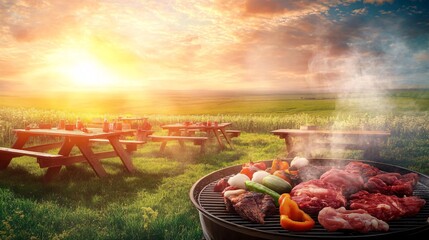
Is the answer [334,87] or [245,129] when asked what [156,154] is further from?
[245,129]

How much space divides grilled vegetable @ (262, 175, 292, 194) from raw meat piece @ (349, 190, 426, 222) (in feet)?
1.97

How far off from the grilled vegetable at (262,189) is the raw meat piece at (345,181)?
23.3 inches

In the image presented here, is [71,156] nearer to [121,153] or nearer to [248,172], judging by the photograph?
[121,153]

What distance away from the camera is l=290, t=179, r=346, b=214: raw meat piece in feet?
8.80

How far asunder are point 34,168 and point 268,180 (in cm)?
714

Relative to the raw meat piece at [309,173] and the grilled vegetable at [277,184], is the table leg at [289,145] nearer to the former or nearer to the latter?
the raw meat piece at [309,173]

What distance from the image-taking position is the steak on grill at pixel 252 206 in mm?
2611

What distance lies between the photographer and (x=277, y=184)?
309 centimetres

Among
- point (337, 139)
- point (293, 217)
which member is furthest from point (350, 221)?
point (337, 139)

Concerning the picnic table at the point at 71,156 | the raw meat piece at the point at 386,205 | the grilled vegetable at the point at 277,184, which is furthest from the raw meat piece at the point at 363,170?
the picnic table at the point at 71,156

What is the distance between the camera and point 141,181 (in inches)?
266

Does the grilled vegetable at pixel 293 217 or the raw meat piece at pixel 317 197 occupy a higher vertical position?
the raw meat piece at pixel 317 197

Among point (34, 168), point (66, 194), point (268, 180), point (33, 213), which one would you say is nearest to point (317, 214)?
point (268, 180)

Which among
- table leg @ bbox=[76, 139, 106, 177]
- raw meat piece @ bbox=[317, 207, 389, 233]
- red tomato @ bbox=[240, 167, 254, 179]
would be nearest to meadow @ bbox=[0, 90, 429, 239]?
table leg @ bbox=[76, 139, 106, 177]
